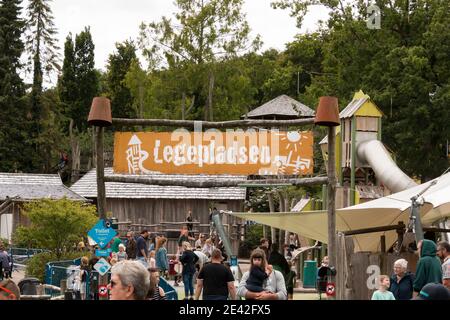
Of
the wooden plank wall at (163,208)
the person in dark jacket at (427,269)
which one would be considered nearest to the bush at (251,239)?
the wooden plank wall at (163,208)

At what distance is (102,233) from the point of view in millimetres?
19734

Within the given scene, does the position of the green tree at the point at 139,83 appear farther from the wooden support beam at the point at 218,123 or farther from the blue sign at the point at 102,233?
the blue sign at the point at 102,233

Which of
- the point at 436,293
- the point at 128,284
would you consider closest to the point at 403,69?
the point at 436,293

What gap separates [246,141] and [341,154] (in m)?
14.6

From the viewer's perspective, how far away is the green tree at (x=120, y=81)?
81500 mm

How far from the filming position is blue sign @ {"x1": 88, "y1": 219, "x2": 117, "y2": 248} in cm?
1962

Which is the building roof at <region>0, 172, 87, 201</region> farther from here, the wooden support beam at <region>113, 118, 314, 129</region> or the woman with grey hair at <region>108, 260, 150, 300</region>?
the woman with grey hair at <region>108, 260, 150, 300</region>

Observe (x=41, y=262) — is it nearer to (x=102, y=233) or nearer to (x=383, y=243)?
(x=102, y=233)

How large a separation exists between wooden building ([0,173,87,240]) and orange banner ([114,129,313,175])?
30053 millimetres

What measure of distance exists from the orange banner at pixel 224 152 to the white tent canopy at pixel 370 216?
64.7 inches

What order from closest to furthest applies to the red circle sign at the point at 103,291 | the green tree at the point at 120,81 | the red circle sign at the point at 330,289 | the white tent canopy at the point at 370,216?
the red circle sign at the point at 103,291 → the red circle sign at the point at 330,289 → the white tent canopy at the point at 370,216 → the green tree at the point at 120,81

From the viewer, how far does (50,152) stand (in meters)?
75.8
